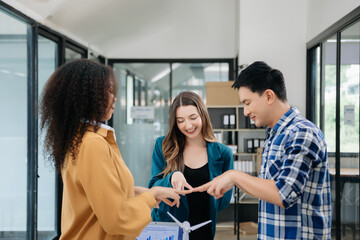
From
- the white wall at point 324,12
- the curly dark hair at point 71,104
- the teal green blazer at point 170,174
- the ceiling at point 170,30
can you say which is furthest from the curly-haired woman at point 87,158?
the ceiling at point 170,30

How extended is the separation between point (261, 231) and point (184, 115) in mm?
919

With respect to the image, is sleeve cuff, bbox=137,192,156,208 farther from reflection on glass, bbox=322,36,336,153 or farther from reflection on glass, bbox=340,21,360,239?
reflection on glass, bbox=322,36,336,153

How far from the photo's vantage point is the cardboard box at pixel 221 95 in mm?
4941

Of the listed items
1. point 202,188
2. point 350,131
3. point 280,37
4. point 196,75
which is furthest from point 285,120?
point 196,75

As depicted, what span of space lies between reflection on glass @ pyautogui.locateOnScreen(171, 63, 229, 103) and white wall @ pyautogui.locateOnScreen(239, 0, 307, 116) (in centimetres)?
91

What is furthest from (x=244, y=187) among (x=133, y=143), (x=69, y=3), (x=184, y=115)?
(x=133, y=143)

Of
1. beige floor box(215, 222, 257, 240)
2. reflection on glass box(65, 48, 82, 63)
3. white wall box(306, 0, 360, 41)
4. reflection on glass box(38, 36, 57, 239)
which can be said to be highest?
white wall box(306, 0, 360, 41)

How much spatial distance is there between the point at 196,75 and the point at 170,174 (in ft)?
Result: 13.8

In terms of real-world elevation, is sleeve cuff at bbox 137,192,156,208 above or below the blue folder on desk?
above

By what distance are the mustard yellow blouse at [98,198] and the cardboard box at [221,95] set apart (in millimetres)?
3822

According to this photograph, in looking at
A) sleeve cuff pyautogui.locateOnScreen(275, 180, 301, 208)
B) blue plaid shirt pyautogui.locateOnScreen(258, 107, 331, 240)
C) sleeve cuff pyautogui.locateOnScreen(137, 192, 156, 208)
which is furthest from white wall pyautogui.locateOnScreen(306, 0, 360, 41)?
sleeve cuff pyautogui.locateOnScreen(137, 192, 156, 208)

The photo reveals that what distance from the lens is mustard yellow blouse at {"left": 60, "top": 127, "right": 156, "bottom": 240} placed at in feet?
3.56

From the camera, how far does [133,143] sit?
595cm

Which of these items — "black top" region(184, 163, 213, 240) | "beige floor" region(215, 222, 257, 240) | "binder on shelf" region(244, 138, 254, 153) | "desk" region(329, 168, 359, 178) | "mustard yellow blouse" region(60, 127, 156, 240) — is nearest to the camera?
"mustard yellow blouse" region(60, 127, 156, 240)
